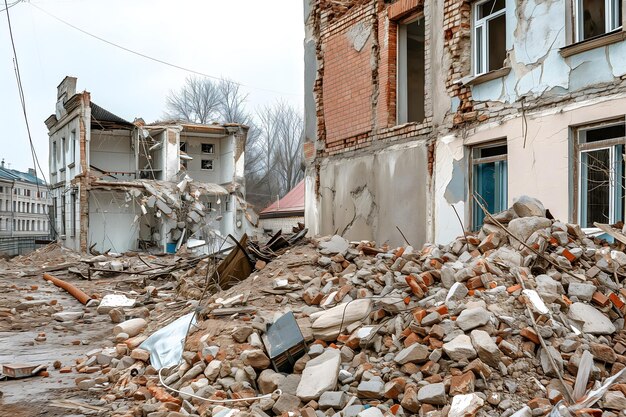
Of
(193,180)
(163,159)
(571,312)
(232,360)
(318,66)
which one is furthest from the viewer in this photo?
(193,180)

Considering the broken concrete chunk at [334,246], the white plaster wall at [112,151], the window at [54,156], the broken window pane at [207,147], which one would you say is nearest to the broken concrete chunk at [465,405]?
the broken concrete chunk at [334,246]

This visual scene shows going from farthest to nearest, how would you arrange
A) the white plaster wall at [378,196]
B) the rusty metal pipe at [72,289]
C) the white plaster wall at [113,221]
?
1. the white plaster wall at [113,221]
2. the rusty metal pipe at [72,289]
3. the white plaster wall at [378,196]

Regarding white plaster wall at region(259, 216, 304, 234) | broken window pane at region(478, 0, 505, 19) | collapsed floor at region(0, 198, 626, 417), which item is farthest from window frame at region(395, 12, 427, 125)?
white plaster wall at region(259, 216, 304, 234)

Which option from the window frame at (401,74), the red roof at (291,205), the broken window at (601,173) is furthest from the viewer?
the red roof at (291,205)

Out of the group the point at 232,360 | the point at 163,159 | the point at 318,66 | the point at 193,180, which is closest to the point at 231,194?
the point at 193,180

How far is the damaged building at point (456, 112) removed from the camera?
6.86m

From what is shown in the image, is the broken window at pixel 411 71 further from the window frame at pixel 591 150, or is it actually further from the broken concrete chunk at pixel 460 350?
the broken concrete chunk at pixel 460 350

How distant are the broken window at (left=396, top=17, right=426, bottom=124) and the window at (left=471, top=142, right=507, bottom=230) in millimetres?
2209

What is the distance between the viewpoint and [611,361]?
407 cm

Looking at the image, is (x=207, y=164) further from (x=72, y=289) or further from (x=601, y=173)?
(x=601, y=173)

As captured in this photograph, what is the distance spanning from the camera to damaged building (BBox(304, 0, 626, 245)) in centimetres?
686

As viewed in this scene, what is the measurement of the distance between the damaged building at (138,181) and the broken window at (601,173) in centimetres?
1824

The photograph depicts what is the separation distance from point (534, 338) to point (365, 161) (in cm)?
680

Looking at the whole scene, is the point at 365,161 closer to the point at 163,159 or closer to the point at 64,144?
the point at 163,159
